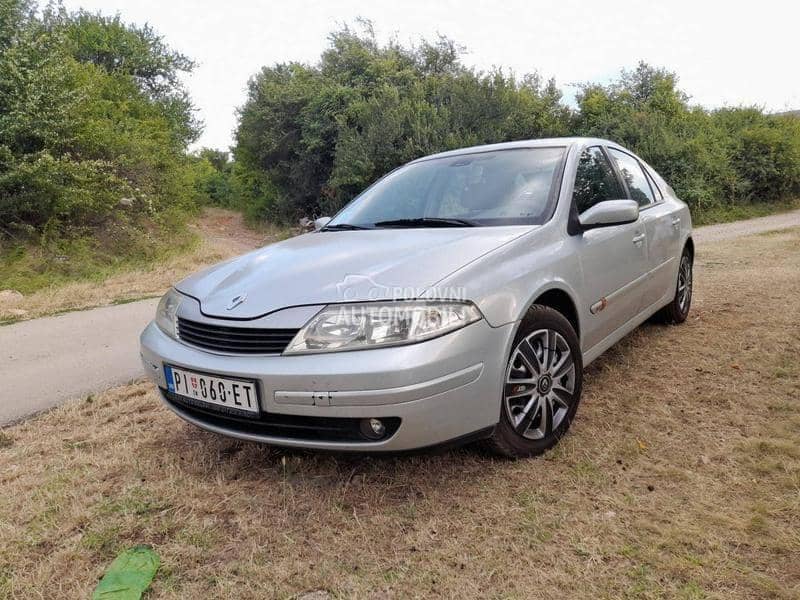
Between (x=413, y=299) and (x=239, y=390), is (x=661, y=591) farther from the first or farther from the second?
(x=239, y=390)

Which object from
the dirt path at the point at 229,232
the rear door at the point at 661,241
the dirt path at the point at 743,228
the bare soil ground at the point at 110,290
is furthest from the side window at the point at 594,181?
the dirt path at the point at 229,232

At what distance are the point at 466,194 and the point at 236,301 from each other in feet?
4.63

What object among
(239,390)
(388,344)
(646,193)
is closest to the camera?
(388,344)

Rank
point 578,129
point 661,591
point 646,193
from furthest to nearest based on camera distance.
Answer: point 578,129 → point 646,193 → point 661,591

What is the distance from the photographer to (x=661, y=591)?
163 centimetres

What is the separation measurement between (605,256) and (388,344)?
1562 millimetres

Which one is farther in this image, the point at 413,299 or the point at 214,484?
the point at 214,484

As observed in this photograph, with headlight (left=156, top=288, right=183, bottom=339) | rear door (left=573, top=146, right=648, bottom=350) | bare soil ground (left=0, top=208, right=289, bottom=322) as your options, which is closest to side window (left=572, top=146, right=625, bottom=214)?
rear door (left=573, top=146, right=648, bottom=350)

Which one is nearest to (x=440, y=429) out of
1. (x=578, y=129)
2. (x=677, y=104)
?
(x=578, y=129)

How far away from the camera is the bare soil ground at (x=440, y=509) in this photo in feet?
5.71

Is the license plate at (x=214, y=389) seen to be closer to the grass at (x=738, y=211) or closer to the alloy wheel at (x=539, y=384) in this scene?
the alloy wheel at (x=539, y=384)

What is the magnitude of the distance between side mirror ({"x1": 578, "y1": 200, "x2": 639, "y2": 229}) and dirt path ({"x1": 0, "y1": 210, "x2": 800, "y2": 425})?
3.25 meters

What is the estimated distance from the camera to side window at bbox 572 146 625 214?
2.95 meters

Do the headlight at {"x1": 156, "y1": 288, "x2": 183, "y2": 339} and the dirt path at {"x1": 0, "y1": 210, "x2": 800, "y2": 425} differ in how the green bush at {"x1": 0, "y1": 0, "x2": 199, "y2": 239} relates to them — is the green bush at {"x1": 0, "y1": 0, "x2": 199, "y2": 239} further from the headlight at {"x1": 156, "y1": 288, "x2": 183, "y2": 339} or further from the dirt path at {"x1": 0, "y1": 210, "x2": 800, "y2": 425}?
the headlight at {"x1": 156, "y1": 288, "x2": 183, "y2": 339}
